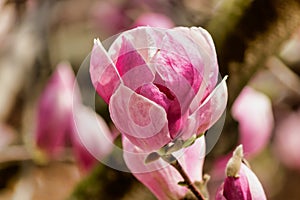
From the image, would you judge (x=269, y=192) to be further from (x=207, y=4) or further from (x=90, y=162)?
(x=90, y=162)

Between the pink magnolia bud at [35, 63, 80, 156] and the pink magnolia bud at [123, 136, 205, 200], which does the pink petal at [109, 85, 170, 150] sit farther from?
the pink magnolia bud at [35, 63, 80, 156]

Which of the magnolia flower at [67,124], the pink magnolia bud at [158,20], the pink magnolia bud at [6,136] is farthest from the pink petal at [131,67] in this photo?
the pink magnolia bud at [6,136]

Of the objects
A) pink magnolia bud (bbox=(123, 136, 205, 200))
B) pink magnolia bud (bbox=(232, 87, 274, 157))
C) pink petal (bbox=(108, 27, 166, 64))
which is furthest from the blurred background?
pink petal (bbox=(108, 27, 166, 64))

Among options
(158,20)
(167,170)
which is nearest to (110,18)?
(158,20)

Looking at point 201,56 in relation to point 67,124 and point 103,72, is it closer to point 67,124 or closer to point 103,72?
point 103,72

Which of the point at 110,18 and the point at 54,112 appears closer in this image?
the point at 54,112

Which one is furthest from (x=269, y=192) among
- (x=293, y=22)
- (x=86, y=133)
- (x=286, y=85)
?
(x=293, y=22)
